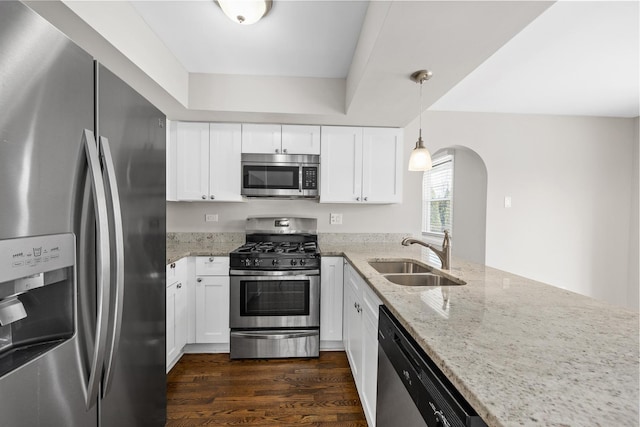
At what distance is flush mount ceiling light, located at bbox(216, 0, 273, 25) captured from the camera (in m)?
1.58

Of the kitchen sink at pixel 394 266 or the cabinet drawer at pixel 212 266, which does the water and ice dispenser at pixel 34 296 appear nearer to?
the cabinet drawer at pixel 212 266

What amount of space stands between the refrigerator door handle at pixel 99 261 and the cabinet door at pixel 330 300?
1846 millimetres

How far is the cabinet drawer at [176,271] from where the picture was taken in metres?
2.13

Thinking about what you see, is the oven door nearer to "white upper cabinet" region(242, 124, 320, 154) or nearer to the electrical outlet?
the electrical outlet

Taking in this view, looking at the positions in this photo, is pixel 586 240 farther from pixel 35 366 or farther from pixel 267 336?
pixel 35 366

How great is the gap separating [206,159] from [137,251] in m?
1.79

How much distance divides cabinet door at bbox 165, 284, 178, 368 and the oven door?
0.44 metres

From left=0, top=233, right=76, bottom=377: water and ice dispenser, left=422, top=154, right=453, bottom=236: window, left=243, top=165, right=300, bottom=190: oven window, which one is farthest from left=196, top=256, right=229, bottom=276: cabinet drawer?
left=422, top=154, right=453, bottom=236: window

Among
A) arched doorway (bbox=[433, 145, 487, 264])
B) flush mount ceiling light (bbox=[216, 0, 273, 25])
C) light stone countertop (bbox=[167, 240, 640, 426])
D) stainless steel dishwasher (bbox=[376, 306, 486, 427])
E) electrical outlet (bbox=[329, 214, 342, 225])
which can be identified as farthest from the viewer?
arched doorway (bbox=[433, 145, 487, 264])

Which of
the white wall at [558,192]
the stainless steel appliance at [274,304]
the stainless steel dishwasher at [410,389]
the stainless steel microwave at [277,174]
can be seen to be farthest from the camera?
the white wall at [558,192]

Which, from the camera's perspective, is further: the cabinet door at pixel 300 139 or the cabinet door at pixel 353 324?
the cabinet door at pixel 300 139

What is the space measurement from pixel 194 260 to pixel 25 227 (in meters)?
1.96

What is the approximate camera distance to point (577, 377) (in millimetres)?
638

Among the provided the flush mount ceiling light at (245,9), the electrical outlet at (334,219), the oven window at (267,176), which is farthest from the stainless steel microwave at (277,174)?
the flush mount ceiling light at (245,9)
